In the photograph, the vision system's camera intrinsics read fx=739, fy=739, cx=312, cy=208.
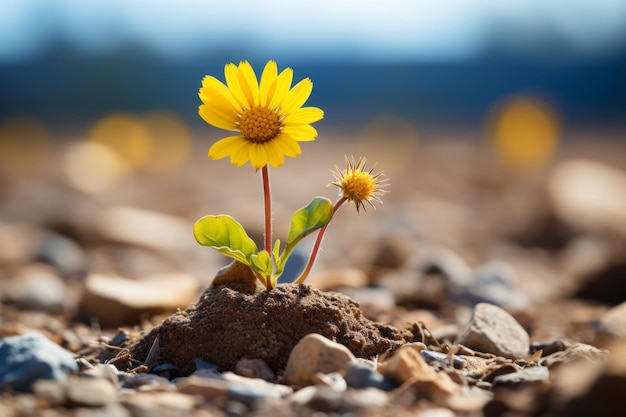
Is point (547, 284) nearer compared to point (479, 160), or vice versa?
point (547, 284)

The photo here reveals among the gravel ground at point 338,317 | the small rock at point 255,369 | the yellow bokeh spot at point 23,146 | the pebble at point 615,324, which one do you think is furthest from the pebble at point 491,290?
the yellow bokeh spot at point 23,146

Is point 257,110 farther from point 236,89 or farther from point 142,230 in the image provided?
point 142,230

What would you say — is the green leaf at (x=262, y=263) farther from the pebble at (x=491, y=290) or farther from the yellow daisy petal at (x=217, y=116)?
the pebble at (x=491, y=290)

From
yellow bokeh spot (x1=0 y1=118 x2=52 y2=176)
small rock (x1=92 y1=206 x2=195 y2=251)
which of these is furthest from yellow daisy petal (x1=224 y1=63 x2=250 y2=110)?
yellow bokeh spot (x1=0 y1=118 x2=52 y2=176)

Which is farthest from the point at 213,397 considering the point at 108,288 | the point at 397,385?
the point at 108,288

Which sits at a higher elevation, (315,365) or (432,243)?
(432,243)

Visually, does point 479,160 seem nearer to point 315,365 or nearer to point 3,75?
point 315,365

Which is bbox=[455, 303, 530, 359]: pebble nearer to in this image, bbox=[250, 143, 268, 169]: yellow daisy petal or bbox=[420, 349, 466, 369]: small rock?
bbox=[420, 349, 466, 369]: small rock
